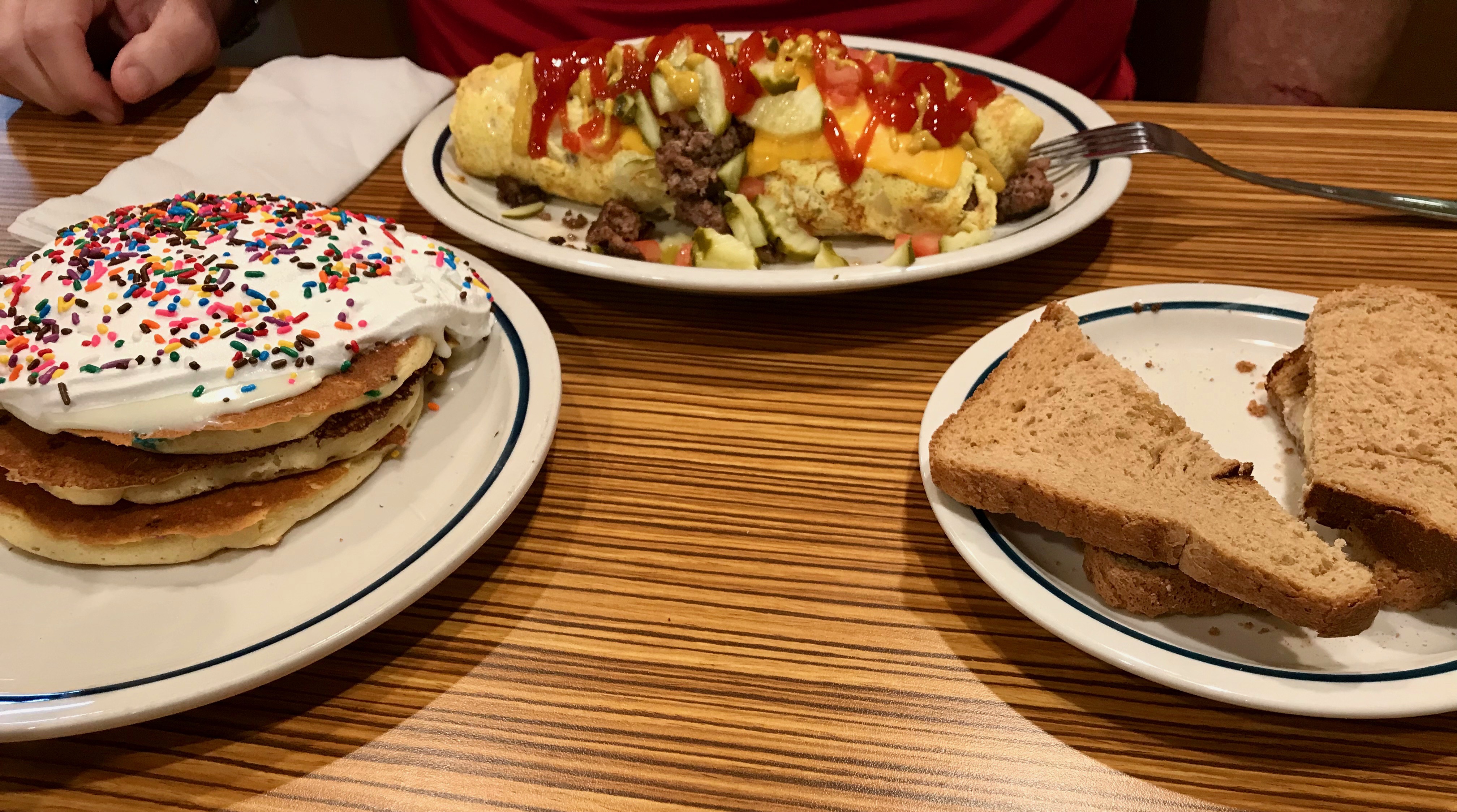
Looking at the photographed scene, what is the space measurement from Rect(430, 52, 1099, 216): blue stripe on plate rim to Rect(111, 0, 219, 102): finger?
1.02 m

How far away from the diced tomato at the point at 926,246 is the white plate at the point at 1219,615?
31cm

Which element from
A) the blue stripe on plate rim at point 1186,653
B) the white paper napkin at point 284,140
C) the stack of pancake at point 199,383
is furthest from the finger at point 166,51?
the blue stripe on plate rim at point 1186,653

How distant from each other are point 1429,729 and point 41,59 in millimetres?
3317

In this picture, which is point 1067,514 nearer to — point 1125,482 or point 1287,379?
point 1125,482

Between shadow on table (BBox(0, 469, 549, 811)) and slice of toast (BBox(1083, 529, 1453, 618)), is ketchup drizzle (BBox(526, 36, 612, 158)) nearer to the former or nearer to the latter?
shadow on table (BBox(0, 469, 549, 811))

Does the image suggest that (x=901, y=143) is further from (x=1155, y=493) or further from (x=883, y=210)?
(x=1155, y=493)

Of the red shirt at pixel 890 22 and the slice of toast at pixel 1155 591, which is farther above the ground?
the red shirt at pixel 890 22

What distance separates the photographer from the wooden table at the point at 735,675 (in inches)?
41.4

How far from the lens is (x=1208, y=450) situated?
4.09 ft

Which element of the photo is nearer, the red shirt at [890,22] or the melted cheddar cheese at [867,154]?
the melted cheddar cheese at [867,154]

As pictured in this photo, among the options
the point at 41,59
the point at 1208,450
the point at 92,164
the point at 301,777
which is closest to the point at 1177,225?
the point at 1208,450

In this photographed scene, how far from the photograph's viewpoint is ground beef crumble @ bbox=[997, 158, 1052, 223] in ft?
6.25

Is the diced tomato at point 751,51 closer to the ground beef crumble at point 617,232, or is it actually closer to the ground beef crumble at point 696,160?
the ground beef crumble at point 696,160

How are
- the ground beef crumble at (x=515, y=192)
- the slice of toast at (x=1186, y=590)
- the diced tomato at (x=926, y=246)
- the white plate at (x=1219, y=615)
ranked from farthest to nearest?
the ground beef crumble at (x=515, y=192) → the diced tomato at (x=926, y=246) → the slice of toast at (x=1186, y=590) → the white plate at (x=1219, y=615)
